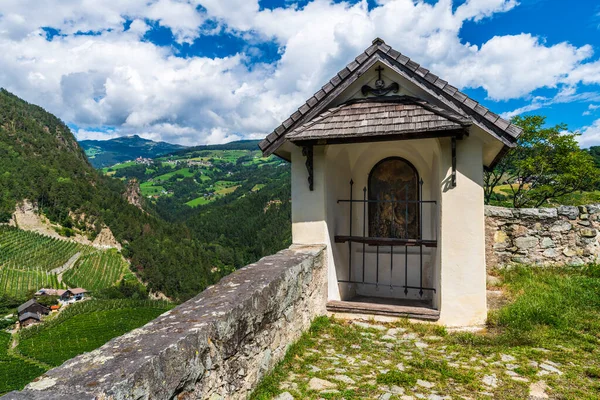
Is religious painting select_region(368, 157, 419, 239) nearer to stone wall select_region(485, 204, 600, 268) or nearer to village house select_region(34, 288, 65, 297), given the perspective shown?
stone wall select_region(485, 204, 600, 268)

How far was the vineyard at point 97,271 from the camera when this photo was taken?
243 feet

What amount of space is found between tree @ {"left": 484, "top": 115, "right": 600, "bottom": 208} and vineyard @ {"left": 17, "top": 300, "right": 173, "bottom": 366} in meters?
42.3

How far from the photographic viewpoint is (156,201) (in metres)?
187

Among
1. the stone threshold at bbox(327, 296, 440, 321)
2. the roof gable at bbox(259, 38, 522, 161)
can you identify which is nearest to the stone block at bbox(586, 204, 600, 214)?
the roof gable at bbox(259, 38, 522, 161)

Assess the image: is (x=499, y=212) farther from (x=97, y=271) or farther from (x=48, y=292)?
(x=97, y=271)

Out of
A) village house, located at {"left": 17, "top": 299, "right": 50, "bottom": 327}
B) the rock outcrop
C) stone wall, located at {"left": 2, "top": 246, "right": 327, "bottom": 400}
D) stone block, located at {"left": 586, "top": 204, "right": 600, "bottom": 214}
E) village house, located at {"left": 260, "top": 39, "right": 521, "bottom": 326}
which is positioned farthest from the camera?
the rock outcrop

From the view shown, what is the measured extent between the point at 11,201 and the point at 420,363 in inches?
4748

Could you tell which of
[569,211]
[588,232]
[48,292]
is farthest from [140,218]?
[588,232]

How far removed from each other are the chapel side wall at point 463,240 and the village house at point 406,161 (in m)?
0.01

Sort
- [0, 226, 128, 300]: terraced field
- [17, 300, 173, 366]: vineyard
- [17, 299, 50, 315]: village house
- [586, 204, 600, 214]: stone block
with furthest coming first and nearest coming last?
[0, 226, 128, 300]: terraced field, [17, 299, 50, 315]: village house, [17, 300, 173, 366]: vineyard, [586, 204, 600, 214]: stone block

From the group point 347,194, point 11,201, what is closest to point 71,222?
point 11,201

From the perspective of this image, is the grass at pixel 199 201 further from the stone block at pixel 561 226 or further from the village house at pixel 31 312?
the stone block at pixel 561 226

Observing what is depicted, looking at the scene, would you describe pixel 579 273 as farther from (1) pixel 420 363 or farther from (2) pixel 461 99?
(1) pixel 420 363

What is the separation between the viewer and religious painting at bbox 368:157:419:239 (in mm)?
6930
